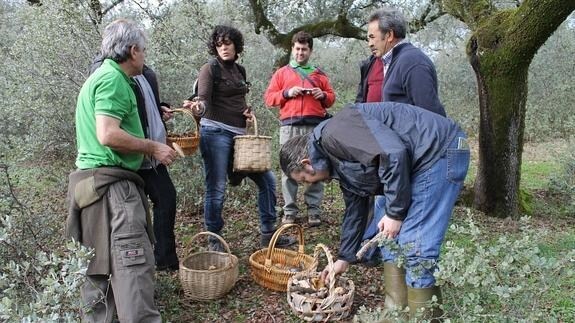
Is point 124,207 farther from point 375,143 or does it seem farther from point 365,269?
point 365,269

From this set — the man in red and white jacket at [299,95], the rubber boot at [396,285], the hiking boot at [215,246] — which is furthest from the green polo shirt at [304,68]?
the rubber boot at [396,285]

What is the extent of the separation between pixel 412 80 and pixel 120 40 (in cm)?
178

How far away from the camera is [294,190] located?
4.83 metres

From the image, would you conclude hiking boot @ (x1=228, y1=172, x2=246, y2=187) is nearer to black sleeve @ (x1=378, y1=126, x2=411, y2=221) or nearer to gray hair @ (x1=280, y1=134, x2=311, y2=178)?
gray hair @ (x1=280, y1=134, x2=311, y2=178)

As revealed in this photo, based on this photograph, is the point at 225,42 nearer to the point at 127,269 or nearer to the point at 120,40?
the point at 120,40

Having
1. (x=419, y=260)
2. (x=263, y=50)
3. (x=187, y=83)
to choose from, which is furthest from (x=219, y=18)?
(x=419, y=260)

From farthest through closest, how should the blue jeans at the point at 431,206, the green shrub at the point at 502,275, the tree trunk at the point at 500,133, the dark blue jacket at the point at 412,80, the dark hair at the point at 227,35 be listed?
the tree trunk at the point at 500,133, the dark hair at the point at 227,35, the dark blue jacket at the point at 412,80, the blue jeans at the point at 431,206, the green shrub at the point at 502,275

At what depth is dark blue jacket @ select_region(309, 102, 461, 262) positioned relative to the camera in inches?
92.5

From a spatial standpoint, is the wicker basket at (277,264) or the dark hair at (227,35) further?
the dark hair at (227,35)

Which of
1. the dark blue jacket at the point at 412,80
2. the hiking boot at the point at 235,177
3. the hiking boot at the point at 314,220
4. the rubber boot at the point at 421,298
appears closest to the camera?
the rubber boot at the point at 421,298

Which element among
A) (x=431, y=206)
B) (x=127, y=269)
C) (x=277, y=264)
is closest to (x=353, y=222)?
(x=431, y=206)

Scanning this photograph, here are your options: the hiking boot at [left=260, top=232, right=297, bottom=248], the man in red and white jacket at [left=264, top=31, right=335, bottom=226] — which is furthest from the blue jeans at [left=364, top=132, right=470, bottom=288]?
the man in red and white jacket at [left=264, top=31, right=335, bottom=226]

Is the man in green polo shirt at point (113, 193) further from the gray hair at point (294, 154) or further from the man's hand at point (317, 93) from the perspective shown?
the man's hand at point (317, 93)

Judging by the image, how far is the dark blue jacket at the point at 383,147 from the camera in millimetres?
2350
